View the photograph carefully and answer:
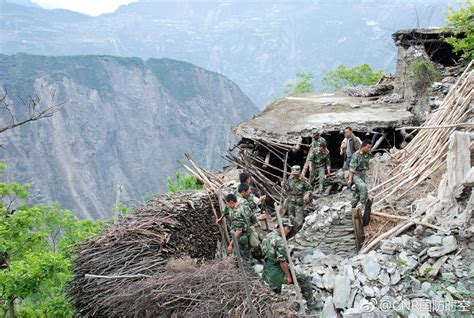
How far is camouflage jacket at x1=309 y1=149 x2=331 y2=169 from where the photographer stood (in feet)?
35.6

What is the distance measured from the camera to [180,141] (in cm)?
5941

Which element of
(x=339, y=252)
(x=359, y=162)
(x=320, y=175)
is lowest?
(x=339, y=252)

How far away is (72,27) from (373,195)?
94803 mm

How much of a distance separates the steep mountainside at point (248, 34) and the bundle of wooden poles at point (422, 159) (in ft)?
258

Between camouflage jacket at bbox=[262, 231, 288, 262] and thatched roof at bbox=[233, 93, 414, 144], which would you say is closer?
camouflage jacket at bbox=[262, 231, 288, 262]

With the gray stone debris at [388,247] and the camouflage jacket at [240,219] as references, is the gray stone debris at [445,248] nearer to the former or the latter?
the gray stone debris at [388,247]

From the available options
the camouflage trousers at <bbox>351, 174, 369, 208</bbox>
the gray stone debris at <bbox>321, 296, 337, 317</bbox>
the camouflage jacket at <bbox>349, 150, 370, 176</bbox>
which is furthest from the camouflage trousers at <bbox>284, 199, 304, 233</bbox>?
the gray stone debris at <bbox>321, 296, 337, 317</bbox>

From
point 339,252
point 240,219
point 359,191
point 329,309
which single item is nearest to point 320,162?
point 359,191

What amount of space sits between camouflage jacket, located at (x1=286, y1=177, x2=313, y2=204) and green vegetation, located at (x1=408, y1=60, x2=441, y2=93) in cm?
709

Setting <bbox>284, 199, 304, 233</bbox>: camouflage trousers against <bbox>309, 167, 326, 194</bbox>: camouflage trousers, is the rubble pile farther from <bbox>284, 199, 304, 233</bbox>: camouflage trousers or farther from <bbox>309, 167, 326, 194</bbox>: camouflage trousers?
<bbox>309, 167, 326, 194</bbox>: camouflage trousers

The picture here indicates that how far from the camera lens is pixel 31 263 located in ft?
25.1

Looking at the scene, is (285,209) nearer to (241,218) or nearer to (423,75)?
(241,218)

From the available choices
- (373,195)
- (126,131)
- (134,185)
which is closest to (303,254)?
(373,195)

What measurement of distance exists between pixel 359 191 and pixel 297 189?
132 centimetres
